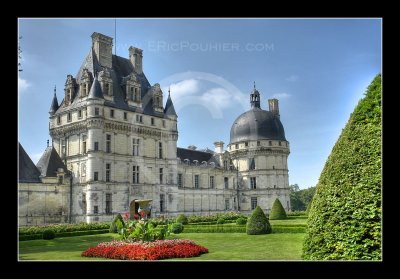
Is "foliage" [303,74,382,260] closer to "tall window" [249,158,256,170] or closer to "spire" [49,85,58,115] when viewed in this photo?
"spire" [49,85,58,115]

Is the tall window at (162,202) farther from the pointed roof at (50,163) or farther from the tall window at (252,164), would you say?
the tall window at (252,164)

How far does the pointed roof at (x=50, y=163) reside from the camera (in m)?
33.3

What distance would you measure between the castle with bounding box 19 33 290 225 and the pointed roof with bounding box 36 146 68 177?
3.2 inches

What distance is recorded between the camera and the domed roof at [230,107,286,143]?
5597cm

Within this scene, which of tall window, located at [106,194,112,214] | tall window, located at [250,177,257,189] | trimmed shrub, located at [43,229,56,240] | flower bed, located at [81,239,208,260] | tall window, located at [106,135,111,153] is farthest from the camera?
tall window, located at [250,177,257,189]

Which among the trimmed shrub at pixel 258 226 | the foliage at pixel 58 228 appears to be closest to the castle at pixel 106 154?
the foliage at pixel 58 228

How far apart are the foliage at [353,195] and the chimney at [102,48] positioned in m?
32.8

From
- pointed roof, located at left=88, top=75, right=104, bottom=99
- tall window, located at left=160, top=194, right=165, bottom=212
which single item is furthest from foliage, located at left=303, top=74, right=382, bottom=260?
tall window, located at left=160, top=194, right=165, bottom=212
